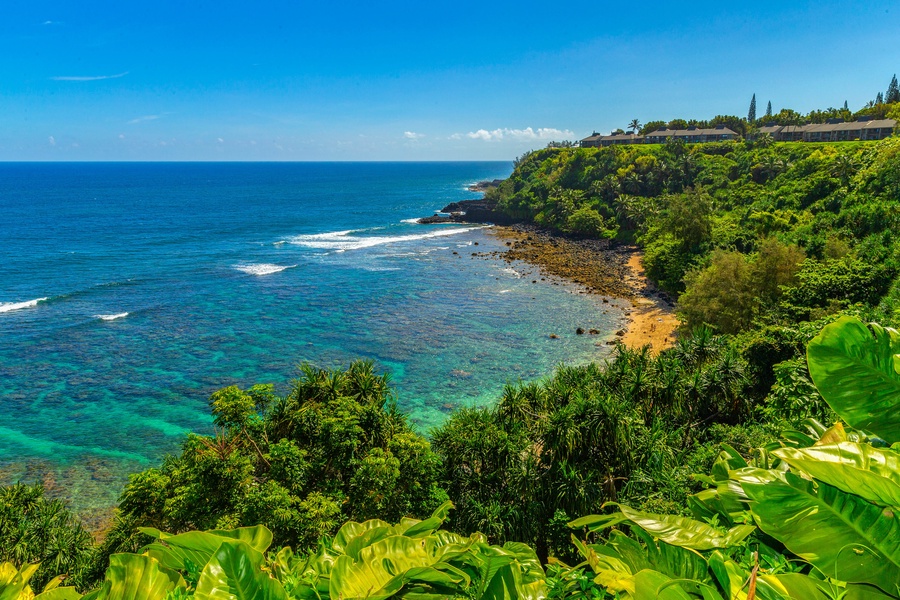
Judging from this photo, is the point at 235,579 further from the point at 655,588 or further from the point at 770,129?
the point at 770,129

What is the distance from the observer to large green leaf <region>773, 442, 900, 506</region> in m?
1.94

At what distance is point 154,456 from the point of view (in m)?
24.1

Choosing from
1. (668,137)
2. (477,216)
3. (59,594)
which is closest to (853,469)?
(59,594)

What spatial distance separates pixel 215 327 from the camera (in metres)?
39.7

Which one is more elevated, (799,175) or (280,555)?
(799,175)

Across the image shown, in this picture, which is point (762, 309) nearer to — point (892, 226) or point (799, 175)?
point (892, 226)

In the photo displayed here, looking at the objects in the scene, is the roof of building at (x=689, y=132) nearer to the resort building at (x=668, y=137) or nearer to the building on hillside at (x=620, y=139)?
the resort building at (x=668, y=137)

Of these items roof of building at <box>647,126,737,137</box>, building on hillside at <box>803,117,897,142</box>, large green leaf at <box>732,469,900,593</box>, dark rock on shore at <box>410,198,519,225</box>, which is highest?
roof of building at <box>647,126,737,137</box>

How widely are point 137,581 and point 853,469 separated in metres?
3.29

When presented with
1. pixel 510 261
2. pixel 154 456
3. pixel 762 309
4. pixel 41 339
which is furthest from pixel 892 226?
pixel 41 339

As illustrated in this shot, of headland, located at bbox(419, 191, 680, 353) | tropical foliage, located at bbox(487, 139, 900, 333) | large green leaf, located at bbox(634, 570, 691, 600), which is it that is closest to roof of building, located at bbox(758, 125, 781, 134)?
tropical foliage, located at bbox(487, 139, 900, 333)

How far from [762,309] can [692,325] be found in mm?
4468

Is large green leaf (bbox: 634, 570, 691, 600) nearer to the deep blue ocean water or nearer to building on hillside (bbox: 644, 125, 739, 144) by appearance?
the deep blue ocean water

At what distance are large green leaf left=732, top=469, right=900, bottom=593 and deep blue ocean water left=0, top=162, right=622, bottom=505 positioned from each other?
25.2 metres
